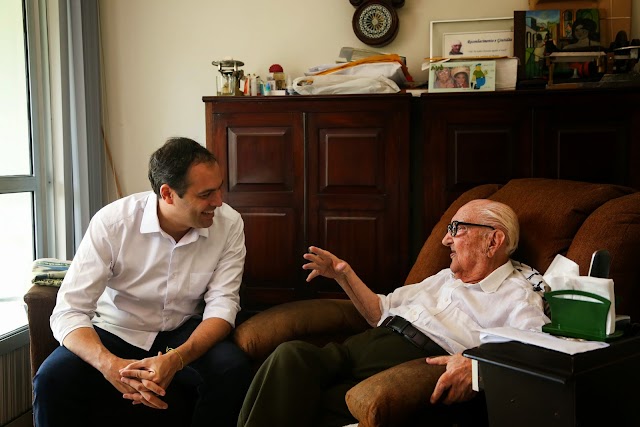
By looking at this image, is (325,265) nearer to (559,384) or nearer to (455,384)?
(455,384)

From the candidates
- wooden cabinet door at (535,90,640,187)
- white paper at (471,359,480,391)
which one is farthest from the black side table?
wooden cabinet door at (535,90,640,187)

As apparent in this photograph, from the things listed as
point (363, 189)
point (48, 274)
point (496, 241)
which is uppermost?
point (363, 189)

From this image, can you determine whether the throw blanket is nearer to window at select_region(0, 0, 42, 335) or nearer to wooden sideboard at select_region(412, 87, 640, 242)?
window at select_region(0, 0, 42, 335)

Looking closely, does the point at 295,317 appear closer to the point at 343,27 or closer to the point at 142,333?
the point at 142,333

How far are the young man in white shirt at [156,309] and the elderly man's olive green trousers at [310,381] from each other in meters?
0.27

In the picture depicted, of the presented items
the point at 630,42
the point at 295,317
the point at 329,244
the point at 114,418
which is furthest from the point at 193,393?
the point at 630,42

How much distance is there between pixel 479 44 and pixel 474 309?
5.10ft

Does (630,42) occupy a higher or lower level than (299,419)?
higher

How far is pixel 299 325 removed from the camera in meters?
2.23

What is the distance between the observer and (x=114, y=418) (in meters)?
2.13

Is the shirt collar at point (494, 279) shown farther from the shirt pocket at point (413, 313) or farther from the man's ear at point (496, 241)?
the shirt pocket at point (413, 313)

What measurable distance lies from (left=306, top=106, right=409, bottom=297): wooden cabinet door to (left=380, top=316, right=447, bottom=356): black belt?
0.70 metres

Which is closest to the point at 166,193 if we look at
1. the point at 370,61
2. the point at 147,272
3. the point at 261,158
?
the point at 147,272

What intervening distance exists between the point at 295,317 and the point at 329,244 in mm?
643
